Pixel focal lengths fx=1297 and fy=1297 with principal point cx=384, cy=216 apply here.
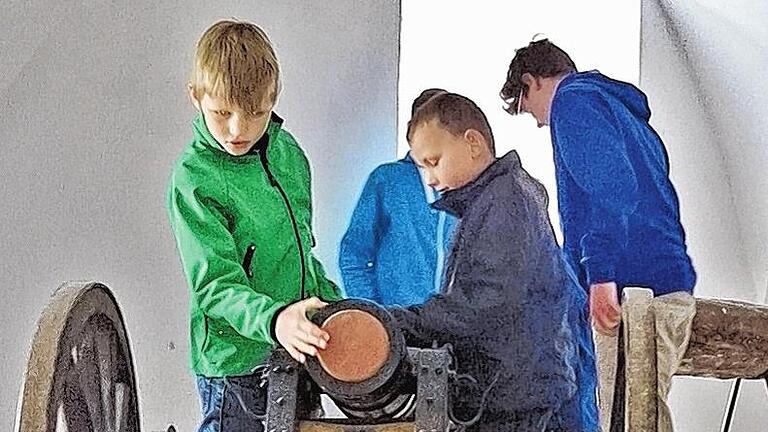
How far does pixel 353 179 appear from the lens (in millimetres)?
1025

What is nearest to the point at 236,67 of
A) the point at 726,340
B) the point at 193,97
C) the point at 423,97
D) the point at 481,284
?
the point at 193,97

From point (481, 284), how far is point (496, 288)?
0.01 meters

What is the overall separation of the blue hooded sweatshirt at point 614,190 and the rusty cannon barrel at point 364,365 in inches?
8.2

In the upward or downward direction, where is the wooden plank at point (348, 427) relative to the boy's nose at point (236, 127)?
downward

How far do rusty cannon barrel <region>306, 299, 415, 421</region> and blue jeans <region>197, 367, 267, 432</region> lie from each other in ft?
0.28

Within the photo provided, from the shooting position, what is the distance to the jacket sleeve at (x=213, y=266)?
95cm

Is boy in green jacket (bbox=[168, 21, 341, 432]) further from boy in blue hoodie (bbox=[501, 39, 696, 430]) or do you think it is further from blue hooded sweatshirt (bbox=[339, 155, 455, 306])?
boy in blue hoodie (bbox=[501, 39, 696, 430])

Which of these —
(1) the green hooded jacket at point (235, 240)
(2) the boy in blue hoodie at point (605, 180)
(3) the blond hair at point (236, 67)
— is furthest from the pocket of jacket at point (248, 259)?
(2) the boy in blue hoodie at point (605, 180)

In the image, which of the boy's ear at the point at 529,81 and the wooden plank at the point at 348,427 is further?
the boy's ear at the point at 529,81

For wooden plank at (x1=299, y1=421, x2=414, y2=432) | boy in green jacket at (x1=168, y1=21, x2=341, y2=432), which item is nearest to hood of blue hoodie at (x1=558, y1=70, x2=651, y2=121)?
boy in green jacket at (x1=168, y1=21, x2=341, y2=432)

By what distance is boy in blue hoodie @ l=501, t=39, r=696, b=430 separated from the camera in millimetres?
1012

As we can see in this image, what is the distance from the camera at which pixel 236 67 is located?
101 cm

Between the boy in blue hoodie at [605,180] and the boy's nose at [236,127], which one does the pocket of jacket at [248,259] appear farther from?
the boy in blue hoodie at [605,180]

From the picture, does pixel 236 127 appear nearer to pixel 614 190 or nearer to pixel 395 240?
pixel 395 240
